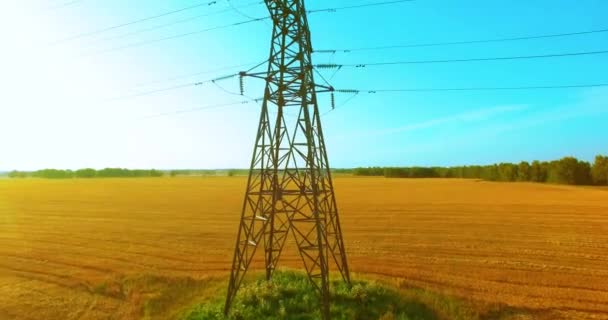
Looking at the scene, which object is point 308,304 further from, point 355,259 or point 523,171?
point 523,171

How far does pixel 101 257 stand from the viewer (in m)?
28.8

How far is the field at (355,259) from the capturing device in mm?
19141

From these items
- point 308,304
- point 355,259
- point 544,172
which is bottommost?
point 355,259

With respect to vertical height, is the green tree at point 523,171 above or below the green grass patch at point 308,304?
above

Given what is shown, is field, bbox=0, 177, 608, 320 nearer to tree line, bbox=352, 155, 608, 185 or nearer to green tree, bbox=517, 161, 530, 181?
tree line, bbox=352, 155, 608, 185

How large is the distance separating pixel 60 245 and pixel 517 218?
47305mm

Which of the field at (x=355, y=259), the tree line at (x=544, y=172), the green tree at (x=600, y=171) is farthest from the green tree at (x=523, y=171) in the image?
the field at (x=355, y=259)

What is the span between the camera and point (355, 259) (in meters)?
26.9

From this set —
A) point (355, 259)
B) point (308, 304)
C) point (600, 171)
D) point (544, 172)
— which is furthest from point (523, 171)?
point (308, 304)

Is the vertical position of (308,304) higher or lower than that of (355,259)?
higher

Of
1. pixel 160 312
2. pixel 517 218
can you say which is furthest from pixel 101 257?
pixel 517 218

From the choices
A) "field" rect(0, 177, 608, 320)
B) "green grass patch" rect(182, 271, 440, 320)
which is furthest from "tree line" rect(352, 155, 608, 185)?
"green grass patch" rect(182, 271, 440, 320)

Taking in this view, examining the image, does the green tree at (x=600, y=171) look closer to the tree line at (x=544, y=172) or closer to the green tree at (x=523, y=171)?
the tree line at (x=544, y=172)

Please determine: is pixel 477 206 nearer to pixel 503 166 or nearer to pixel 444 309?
pixel 444 309
